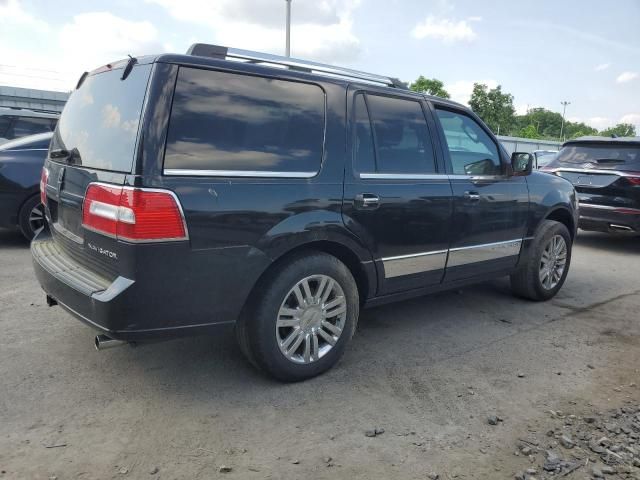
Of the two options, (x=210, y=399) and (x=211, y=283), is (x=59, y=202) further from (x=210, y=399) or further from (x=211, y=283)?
(x=210, y=399)

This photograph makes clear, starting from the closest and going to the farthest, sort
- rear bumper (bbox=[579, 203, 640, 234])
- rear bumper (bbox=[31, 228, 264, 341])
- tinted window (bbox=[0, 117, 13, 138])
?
rear bumper (bbox=[31, 228, 264, 341]) → rear bumper (bbox=[579, 203, 640, 234]) → tinted window (bbox=[0, 117, 13, 138])

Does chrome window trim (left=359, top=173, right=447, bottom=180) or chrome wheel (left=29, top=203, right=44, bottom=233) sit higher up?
chrome window trim (left=359, top=173, right=447, bottom=180)

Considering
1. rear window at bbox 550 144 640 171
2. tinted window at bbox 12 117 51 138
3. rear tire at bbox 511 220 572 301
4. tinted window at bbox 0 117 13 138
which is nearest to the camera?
rear tire at bbox 511 220 572 301

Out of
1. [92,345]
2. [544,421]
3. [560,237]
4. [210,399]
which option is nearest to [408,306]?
[560,237]

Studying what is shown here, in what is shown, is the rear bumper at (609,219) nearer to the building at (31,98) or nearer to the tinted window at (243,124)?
the tinted window at (243,124)

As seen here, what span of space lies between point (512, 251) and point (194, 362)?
9.86 ft

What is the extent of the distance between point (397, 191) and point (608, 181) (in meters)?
5.67

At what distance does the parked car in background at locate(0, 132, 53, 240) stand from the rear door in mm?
4708

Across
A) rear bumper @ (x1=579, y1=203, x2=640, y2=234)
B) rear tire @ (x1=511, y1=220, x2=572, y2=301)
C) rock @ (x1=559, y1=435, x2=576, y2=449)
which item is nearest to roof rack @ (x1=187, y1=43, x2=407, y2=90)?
rear tire @ (x1=511, y1=220, x2=572, y2=301)

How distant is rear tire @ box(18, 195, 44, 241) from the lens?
648 cm

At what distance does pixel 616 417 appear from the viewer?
3.09 m

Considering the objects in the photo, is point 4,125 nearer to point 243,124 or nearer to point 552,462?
point 243,124

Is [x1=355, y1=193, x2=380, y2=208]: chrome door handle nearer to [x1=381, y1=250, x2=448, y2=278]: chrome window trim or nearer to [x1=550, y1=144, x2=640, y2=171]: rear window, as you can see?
[x1=381, y1=250, x2=448, y2=278]: chrome window trim

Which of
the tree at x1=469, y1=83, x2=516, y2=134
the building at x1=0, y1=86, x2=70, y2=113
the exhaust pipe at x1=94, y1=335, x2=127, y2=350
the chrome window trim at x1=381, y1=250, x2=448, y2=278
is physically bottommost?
the exhaust pipe at x1=94, y1=335, x2=127, y2=350
